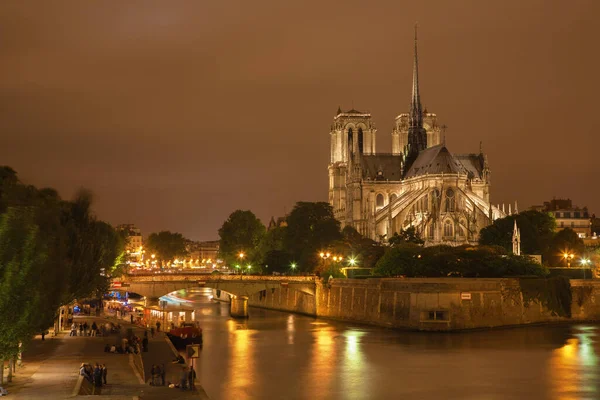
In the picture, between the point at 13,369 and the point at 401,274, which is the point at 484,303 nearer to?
the point at 401,274

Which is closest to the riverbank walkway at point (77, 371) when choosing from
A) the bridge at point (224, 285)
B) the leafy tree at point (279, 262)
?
the bridge at point (224, 285)

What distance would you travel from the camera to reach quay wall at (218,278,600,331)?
6188cm

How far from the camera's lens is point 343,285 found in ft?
241

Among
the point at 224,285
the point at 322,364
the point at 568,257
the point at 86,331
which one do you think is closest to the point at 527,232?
the point at 568,257

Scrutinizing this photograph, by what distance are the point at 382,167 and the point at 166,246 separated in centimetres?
6422

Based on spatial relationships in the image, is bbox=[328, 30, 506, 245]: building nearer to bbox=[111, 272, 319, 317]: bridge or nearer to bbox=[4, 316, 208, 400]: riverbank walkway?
bbox=[111, 272, 319, 317]: bridge

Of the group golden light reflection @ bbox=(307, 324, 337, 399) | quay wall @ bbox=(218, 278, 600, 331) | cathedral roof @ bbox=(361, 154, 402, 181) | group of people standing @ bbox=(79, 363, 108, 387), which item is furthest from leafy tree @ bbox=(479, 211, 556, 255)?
group of people standing @ bbox=(79, 363, 108, 387)

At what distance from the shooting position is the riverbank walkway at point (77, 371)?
30.1 meters

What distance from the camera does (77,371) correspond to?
3488 cm

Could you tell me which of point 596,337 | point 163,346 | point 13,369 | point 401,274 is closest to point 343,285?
point 401,274

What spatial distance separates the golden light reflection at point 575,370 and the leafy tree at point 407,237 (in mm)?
43192

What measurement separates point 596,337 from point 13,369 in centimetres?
3843

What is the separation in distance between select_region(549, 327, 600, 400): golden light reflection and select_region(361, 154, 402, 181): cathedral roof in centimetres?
7249

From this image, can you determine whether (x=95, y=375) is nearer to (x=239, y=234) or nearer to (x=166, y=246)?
(x=239, y=234)
